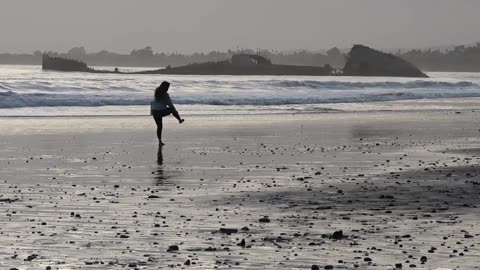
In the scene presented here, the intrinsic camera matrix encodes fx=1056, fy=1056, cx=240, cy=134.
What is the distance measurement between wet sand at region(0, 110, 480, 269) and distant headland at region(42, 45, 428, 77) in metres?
104

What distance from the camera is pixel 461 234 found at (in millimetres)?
9477

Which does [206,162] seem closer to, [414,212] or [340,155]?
[340,155]

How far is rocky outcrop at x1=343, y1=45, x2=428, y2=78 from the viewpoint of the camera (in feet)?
452

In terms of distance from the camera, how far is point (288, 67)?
444 ft

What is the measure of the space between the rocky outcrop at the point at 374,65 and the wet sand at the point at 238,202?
11426cm

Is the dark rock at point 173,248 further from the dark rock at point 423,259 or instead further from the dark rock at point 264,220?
the dark rock at point 423,259

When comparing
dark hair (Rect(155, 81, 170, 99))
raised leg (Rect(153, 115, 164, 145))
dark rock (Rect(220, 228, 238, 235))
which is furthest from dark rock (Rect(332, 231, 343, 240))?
dark hair (Rect(155, 81, 170, 99))

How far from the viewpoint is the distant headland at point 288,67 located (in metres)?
130

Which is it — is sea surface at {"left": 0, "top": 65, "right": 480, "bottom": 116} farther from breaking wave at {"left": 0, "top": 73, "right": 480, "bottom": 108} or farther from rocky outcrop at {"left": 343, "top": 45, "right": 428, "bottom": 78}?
rocky outcrop at {"left": 343, "top": 45, "right": 428, "bottom": 78}

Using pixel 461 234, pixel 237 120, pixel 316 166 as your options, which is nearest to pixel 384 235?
pixel 461 234

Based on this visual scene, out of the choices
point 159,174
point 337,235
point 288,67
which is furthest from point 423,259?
point 288,67

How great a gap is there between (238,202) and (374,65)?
12963 cm

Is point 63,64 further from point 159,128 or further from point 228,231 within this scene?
point 228,231

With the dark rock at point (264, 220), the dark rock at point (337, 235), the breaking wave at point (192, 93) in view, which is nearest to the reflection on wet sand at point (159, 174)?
the dark rock at point (264, 220)
